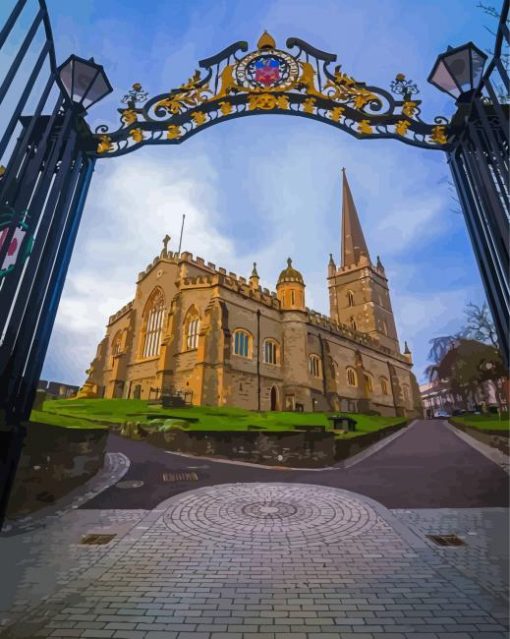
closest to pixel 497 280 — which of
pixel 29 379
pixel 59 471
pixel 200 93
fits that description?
pixel 200 93

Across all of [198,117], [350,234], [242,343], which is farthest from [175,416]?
[350,234]

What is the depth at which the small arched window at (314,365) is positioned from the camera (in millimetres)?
31484

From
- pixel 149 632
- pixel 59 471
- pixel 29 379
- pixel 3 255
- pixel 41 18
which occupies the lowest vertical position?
pixel 149 632

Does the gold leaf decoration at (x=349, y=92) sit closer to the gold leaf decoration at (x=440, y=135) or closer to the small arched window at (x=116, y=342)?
the gold leaf decoration at (x=440, y=135)

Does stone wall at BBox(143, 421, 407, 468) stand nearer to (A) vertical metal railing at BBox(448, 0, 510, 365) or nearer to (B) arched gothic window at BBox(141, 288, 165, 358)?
(A) vertical metal railing at BBox(448, 0, 510, 365)

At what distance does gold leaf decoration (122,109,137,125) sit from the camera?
13.4ft

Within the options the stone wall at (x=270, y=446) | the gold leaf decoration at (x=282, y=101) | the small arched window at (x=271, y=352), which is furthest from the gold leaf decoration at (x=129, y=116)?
the small arched window at (x=271, y=352)

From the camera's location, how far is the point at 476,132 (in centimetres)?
348

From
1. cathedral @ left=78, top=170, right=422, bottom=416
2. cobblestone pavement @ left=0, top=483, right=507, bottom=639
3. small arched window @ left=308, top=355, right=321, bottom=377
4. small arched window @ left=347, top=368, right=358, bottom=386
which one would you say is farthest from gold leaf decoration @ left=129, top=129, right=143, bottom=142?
small arched window @ left=347, top=368, right=358, bottom=386

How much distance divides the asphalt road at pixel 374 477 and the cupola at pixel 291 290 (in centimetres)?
1902

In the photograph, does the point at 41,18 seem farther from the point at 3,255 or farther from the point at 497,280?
the point at 497,280

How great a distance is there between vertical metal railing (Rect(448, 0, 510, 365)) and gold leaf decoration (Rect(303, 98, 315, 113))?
1747 millimetres

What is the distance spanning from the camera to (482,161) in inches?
131

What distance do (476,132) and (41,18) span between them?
14.0 feet
